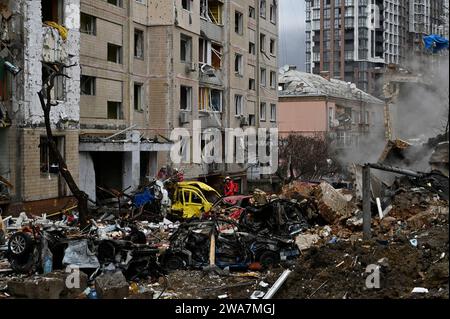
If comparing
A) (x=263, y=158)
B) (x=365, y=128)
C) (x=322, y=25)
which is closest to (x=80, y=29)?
(x=263, y=158)

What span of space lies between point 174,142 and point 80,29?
690 cm

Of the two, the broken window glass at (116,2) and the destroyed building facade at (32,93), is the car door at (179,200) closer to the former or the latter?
the destroyed building facade at (32,93)

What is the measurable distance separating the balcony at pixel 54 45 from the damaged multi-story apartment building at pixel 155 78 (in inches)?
96.0

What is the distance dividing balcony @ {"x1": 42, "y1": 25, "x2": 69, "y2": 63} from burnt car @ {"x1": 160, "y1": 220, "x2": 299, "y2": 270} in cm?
981

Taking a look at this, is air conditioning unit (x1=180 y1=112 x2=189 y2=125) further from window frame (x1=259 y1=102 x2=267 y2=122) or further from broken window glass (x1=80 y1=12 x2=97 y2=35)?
window frame (x1=259 y1=102 x2=267 y2=122)

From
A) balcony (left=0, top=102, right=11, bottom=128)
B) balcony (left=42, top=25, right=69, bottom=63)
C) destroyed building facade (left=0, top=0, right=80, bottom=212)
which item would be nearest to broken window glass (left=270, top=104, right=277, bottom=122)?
destroyed building facade (left=0, top=0, right=80, bottom=212)

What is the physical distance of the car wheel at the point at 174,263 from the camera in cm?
1316

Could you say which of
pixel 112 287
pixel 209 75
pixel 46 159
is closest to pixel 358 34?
pixel 209 75

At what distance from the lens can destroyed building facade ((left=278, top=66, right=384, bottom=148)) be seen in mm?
48125

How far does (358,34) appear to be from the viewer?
87.9 meters

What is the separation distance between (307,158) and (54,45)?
2227cm

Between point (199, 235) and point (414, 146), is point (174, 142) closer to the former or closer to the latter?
point (414, 146)

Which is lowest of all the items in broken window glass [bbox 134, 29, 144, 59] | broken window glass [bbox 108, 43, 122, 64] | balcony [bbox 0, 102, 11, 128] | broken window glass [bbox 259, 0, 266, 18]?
balcony [bbox 0, 102, 11, 128]
